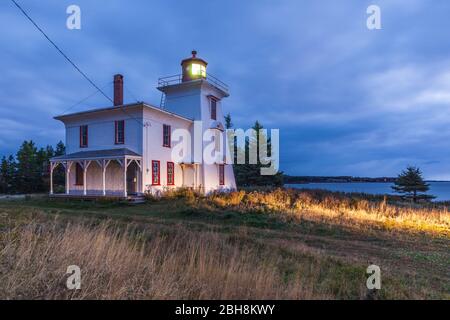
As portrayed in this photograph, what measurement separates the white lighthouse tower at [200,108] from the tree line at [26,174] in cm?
2139

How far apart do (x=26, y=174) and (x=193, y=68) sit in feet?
90.1

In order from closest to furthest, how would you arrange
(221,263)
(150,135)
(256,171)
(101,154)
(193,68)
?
1. (221,263)
2. (101,154)
3. (150,135)
4. (193,68)
5. (256,171)

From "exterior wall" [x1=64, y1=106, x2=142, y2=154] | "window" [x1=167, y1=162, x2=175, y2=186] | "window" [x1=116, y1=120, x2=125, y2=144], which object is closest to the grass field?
"exterior wall" [x1=64, y1=106, x2=142, y2=154]

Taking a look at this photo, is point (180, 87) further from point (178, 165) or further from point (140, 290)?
point (140, 290)

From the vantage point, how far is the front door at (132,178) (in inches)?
849

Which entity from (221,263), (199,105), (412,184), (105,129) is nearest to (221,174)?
(199,105)

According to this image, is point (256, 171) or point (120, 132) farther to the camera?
point (256, 171)

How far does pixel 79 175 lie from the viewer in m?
23.4

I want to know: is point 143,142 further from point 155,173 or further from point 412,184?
point 412,184

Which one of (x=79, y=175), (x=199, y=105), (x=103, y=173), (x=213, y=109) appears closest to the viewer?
(x=103, y=173)

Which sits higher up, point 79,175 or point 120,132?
point 120,132

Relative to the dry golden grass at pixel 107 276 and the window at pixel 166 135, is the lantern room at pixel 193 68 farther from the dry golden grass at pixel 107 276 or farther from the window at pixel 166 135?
the dry golden grass at pixel 107 276

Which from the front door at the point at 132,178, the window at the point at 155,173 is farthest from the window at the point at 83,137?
the window at the point at 155,173

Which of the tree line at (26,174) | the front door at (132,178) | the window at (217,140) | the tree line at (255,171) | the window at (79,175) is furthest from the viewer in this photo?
the tree line at (255,171)
